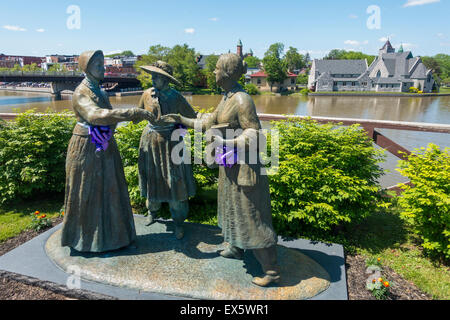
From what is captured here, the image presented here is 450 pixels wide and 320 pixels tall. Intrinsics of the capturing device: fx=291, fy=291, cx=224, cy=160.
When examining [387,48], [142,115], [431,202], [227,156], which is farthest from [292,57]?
[227,156]

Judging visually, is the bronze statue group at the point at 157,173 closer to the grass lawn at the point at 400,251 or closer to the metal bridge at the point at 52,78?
the grass lawn at the point at 400,251

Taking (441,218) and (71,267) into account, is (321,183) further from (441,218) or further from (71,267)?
(71,267)

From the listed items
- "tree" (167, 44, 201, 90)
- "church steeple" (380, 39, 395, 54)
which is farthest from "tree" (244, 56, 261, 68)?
"tree" (167, 44, 201, 90)

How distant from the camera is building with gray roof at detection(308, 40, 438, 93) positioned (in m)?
60.7

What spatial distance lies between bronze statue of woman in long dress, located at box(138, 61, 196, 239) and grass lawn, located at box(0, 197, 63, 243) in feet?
9.74

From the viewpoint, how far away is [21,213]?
637cm

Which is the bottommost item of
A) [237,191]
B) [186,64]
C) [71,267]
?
[71,267]

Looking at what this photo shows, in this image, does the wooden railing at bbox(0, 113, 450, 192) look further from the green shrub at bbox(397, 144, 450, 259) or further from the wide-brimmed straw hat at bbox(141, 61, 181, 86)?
the wide-brimmed straw hat at bbox(141, 61, 181, 86)

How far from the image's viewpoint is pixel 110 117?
3.44 m

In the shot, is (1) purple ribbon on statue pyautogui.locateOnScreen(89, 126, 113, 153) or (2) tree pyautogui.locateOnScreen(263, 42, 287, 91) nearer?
(1) purple ribbon on statue pyautogui.locateOnScreen(89, 126, 113, 153)

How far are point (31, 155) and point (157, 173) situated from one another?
4019 mm

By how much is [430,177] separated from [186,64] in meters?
52.8

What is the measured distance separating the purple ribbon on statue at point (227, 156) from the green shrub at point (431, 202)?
10.5 ft
